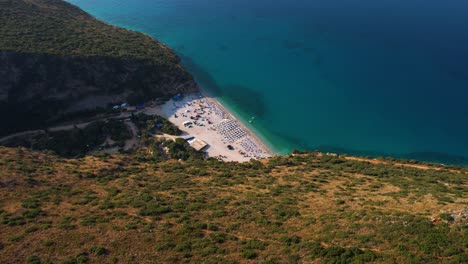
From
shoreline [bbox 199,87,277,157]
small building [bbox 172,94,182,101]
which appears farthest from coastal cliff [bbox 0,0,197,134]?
shoreline [bbox 199,87,277,157]

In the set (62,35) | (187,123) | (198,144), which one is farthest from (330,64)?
(62,35)

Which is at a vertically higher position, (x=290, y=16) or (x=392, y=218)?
(x=290, y=16)

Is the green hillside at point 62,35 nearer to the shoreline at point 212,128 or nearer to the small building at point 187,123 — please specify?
the shoreline at point 212,128

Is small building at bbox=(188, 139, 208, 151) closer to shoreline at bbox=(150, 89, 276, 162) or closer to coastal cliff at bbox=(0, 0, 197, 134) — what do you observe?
shoreline at bbox=(150, 89, 276, 162)

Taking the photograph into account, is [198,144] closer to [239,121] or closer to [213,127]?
[213,127]

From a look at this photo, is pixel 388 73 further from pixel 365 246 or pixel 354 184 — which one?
pixel 365 246

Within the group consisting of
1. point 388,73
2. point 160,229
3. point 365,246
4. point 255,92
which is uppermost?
point 388,73

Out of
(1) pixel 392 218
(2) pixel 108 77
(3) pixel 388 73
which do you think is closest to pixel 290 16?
(3) pixel 388 73
